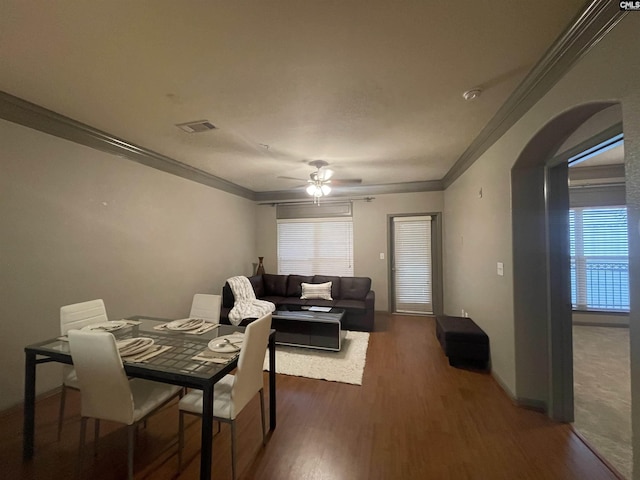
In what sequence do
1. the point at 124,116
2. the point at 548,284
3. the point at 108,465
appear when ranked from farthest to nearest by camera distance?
the point at 124,116 < the point at 548,284 < the point at 108,465

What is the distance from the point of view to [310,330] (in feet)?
Answer: 11.7

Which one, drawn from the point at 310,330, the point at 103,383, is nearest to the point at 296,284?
the point at 310,330

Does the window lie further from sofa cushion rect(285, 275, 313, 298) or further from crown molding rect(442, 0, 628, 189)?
sofa cushion rect(285, 275, 313, 298)

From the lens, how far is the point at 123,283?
3068 mm

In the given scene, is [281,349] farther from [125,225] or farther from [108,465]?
[125,225]

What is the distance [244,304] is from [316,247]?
2146mm

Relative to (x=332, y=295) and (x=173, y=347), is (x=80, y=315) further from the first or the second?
(x=332, y=295)

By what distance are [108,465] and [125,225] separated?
95.1 inches

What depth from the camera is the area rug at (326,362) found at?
290 cm

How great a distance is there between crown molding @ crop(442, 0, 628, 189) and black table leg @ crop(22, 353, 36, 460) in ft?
12.9

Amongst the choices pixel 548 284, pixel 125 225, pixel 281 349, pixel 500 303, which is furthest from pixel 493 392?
pixel 125 225

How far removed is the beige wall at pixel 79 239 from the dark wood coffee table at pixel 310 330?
163cm

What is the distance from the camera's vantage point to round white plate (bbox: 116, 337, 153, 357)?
1654 mm

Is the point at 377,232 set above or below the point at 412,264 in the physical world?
above
